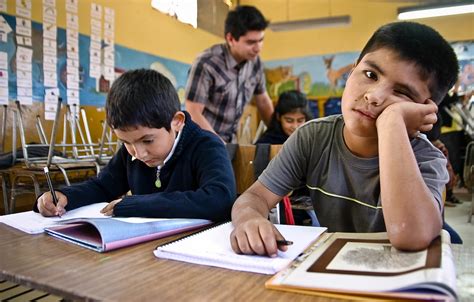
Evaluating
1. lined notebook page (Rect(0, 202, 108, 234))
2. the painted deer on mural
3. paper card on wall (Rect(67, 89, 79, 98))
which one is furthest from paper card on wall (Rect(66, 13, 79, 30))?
the painted deer on mural

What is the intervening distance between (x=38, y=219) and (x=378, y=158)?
0.75 metres

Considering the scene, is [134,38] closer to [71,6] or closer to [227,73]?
[71,6]

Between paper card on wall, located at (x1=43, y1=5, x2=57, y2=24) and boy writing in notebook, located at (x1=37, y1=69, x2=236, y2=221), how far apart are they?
9.61ft

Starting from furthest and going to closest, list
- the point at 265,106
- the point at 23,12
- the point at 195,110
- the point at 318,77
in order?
the point at 318,77 → the point at 23,12 → the point at 265,106 → the point at 195,110

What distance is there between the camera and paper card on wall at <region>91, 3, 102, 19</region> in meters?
3.95

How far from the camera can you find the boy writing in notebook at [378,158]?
2.01 ft

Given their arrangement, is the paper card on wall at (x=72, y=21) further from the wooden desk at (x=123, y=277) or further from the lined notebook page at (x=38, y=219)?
the wooden desk at (x=123, y=277)

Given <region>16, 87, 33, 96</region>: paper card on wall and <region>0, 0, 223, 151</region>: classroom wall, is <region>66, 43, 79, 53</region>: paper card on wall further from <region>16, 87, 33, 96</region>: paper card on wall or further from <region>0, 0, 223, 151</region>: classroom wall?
<region>16, 87, 33, 96</region>: paper card on wall

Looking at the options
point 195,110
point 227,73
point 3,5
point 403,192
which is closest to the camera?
point 403,192

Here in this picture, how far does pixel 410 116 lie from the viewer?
0.75 m

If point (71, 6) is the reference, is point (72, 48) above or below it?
below

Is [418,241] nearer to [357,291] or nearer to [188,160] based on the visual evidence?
[357,291]

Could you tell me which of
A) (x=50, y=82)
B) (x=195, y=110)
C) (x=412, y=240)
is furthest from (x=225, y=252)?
(x=50, y=82)

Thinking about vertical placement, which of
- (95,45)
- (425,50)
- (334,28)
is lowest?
(425,50)
